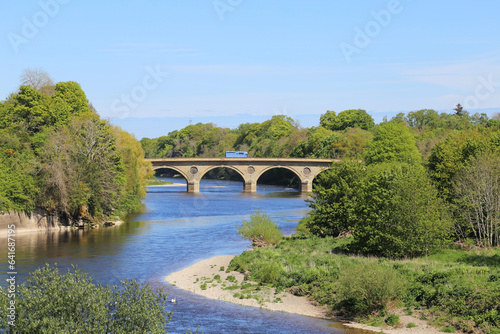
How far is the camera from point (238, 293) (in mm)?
37031

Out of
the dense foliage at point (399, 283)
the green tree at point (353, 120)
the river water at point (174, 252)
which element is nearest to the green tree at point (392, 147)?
the river water at point (174, 252)

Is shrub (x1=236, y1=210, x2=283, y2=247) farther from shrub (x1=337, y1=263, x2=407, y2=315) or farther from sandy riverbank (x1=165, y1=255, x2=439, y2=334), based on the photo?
shrub (x1=337, y1=263, x2=407, y2=315)

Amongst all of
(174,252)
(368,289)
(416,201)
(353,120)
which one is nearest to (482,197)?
(416,201)

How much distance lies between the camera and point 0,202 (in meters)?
59.1

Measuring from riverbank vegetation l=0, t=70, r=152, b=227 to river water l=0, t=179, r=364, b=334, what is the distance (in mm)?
3435

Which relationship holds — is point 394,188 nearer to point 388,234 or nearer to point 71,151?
point 388,234

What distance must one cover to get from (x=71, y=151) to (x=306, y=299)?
41355 millimetres

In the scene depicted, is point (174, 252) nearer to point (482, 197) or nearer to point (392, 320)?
point (392, 320)

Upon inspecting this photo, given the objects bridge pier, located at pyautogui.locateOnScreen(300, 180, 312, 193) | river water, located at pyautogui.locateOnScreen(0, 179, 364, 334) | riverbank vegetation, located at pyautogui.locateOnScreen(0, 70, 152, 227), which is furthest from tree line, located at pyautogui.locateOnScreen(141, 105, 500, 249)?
bridge pier, located at pyautogui.locateOnScreen(300, 180, 312, 193)

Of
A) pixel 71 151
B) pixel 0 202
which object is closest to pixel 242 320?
pixel 0 202

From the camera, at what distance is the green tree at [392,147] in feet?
292

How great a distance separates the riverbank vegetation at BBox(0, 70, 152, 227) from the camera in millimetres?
63156

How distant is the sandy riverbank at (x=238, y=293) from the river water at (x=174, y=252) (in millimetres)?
917

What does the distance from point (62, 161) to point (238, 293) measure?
3680 cm
